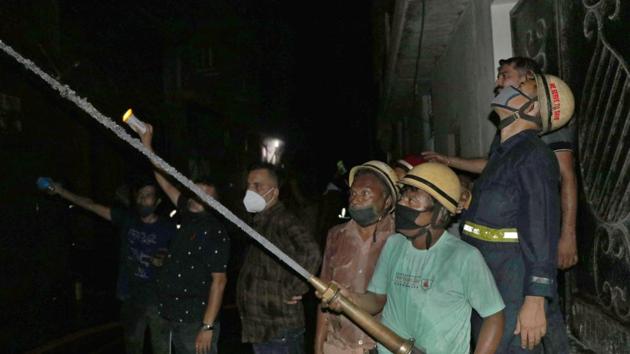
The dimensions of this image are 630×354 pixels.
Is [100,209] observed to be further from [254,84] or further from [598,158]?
[254,84]

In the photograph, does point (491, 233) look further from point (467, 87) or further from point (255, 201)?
point (467, 87)

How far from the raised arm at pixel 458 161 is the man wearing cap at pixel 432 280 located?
109 cm

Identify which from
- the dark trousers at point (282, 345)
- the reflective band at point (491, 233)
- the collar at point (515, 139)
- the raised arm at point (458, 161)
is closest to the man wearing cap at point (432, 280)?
the reflective band at point (491, 233)

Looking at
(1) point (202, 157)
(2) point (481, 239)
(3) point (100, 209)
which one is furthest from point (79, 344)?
(1) point (202, 157)

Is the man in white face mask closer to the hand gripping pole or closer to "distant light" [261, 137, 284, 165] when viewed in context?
the hand gripping pole

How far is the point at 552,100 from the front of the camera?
3195mm

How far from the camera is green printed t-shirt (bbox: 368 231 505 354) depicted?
2924 mm

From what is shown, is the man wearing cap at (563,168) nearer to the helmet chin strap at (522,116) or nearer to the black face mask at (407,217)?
the helmet chin strap at (522,116)

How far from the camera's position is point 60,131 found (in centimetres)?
1098

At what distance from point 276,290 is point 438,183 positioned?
1.81 meters

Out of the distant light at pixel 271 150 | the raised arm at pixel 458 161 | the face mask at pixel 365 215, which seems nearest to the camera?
the face mask at pixel 365 215

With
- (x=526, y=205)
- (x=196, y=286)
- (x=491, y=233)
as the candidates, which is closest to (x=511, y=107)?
(x=526, y=205)

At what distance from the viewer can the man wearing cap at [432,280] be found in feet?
9.59

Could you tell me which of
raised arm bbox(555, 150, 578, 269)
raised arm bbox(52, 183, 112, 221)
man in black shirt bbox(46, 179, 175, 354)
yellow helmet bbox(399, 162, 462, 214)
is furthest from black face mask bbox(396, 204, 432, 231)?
raised arm bbox(52, 183, 112, 221)
